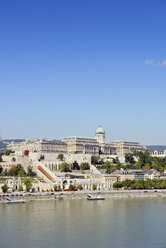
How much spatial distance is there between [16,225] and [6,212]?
28.5 ft

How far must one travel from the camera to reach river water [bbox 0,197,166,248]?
35.8 m

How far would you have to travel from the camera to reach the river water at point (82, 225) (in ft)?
117

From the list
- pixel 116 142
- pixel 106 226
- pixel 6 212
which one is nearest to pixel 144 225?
pixel 106 226

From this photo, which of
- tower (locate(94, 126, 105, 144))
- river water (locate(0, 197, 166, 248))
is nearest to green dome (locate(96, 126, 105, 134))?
tower (locate(94, 126, 105, 144))

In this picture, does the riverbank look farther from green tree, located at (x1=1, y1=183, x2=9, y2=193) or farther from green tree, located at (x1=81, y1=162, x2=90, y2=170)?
green tree, located at (x1=81, y1=162, x2=90, y2=170)

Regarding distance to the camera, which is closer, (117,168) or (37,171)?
(37,171)

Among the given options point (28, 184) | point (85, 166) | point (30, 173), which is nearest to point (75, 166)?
point (85, 166)

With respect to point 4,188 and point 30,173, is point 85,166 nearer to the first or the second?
point 30,173

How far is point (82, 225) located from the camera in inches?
1663

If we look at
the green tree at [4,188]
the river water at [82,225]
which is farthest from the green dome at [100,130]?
the river water at [82,225]

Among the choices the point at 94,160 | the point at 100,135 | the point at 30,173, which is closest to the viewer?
the point at 30,173

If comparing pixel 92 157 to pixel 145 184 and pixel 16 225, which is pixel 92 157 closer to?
pixel 145 184

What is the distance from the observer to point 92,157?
101m

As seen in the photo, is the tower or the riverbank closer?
the riverbank
